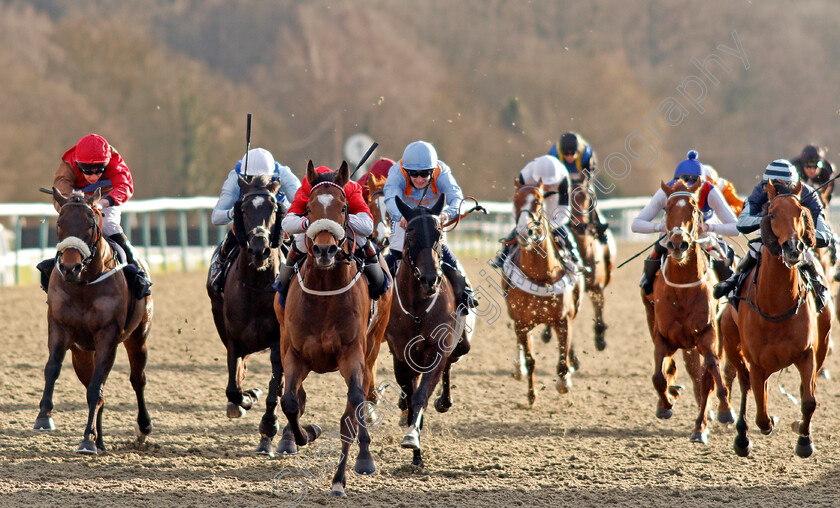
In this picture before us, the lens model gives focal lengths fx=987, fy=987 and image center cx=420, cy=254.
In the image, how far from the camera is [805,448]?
19.5 feet

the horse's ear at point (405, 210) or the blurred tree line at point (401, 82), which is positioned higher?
the blurred tree line at point (401, 82)

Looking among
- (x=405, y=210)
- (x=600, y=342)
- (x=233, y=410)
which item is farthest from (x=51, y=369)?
(x=600, y=342)

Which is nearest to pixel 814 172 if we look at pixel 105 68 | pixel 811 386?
pixel 811 386

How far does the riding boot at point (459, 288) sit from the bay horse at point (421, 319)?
0.05 meters

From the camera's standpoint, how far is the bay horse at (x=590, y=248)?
10039mm

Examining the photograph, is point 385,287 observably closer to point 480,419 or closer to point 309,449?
point 309,449

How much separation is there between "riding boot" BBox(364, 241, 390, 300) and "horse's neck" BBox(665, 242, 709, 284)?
236cm

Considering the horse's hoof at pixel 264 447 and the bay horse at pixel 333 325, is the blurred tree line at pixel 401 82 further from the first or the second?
the bay horse at pixel 333 325

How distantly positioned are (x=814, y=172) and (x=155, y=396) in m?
6.42

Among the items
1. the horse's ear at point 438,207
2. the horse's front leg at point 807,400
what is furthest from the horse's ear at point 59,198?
the horse's front leg at point 807,400

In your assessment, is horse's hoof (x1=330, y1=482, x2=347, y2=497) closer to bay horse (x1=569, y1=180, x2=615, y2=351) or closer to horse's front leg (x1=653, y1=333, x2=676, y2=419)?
horse's front leg (x1=653, y1=333, x2=676, y2=419)

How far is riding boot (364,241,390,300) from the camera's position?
571 centimetres

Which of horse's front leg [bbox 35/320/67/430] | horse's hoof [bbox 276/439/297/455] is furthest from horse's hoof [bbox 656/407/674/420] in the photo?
horse's front leg [bbox 35/320/67/430]

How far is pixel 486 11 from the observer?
40469mm
